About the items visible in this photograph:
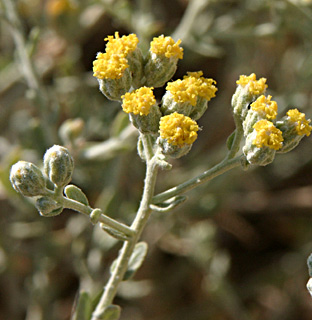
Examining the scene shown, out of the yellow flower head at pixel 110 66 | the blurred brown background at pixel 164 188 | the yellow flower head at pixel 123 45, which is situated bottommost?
the blurred brown background at pixel 164 188

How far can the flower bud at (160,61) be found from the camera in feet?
7.83

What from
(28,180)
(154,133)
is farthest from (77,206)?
(154,133)

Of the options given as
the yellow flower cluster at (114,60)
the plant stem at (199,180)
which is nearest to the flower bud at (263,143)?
the plant stem at (199,180)

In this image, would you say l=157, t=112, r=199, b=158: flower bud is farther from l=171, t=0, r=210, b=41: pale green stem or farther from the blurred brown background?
l=171, t=0, r=210, b=41: pale green stem

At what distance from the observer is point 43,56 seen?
16.0 feet

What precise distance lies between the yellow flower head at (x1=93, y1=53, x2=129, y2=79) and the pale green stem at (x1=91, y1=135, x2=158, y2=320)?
1.01ft

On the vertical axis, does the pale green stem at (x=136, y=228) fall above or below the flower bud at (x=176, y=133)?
A: below

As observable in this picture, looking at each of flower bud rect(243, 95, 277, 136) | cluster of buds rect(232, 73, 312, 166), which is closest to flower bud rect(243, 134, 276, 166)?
cluster of buds rect(232, 73, 312, 166)

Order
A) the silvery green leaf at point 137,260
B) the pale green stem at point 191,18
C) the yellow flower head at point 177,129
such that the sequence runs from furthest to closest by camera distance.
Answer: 1. the pale green stem at point 191,18
2. the silvery green leaf at point 137,260
3. the yellow flower head at point 177,129

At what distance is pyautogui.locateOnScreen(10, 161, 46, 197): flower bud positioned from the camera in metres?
2.16

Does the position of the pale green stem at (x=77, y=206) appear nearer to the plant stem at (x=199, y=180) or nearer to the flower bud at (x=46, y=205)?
the flower bud at (x=46, y=205)

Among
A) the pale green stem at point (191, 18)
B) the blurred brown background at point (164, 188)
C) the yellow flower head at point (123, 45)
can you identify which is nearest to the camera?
the yellow flower head at point (123, 45)

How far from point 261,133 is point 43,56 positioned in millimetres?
3242

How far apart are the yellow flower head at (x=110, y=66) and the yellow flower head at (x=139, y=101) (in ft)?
0.40
